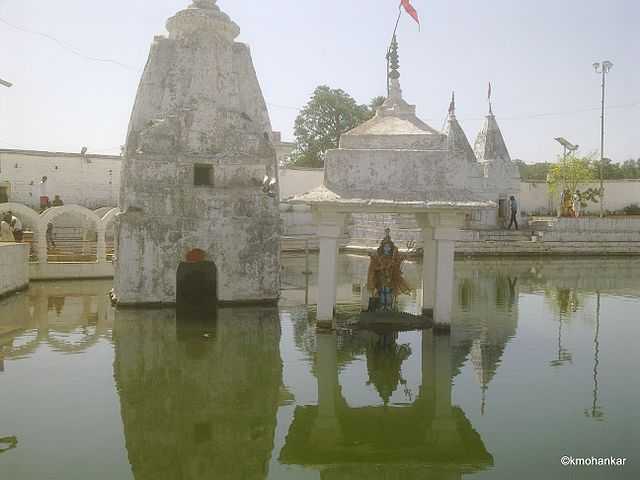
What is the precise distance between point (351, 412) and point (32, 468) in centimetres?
334

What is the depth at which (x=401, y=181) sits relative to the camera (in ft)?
31.8

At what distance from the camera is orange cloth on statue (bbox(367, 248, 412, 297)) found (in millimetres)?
10664

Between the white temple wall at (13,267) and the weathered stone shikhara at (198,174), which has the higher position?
the weathered stone shikhara at (198,174)

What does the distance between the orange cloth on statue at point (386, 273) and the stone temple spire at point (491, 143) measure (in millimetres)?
19020

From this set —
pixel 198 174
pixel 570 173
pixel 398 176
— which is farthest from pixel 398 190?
pixel 570 173

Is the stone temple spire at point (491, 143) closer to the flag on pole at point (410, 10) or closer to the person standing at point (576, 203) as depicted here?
the person standing at point (576, 203)

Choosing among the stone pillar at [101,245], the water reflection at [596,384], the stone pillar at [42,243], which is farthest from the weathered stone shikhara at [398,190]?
the stone pillar at [42,243]

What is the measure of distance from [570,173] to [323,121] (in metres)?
17.3

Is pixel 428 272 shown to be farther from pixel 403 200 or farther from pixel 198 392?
pixel 198 392

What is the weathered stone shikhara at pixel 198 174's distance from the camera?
12.1m

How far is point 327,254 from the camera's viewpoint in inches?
389

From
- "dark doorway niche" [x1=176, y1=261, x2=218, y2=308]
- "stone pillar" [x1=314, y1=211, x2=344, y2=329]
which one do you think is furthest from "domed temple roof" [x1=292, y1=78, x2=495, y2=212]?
"dark doorway niche" [x1=176, y1=261, x2=218, y2=308]

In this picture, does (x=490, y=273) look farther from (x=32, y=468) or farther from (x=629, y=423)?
(x=32, y=468)

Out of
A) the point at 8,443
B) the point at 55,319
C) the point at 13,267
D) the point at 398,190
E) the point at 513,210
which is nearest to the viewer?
the point at 8,443
